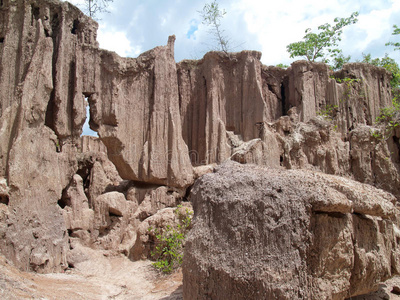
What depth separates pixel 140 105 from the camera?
36.9ft

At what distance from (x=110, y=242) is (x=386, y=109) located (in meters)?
10.4

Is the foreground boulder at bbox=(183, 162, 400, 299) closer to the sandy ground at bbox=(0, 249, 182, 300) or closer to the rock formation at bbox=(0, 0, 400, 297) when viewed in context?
the sandy ground at bbox=(0, 249, 182, 300)

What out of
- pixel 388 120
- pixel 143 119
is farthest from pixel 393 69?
pixel 143 119

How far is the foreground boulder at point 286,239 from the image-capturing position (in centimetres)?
400

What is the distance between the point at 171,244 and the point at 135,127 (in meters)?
3.78

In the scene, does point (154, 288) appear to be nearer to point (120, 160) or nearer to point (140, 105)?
point (120, 160)

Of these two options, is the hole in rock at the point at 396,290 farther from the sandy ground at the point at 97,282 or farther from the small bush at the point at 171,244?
the small bush at the point at 171,244

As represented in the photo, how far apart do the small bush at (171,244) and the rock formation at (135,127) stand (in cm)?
33

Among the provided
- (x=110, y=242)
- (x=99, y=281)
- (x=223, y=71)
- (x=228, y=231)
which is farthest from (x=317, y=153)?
(x=228, y=231)

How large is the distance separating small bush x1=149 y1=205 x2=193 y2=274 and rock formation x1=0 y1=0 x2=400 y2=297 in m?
0.33

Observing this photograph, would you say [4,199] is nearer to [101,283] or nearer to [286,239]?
[101,283]

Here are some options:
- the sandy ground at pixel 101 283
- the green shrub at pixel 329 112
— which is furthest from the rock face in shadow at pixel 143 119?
the green shrub at pixel 329 112

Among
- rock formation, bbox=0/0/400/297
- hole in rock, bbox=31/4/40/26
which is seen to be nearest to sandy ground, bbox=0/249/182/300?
rock formation, bbox=0/0/400/297

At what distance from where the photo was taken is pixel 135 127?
36.3 feet
